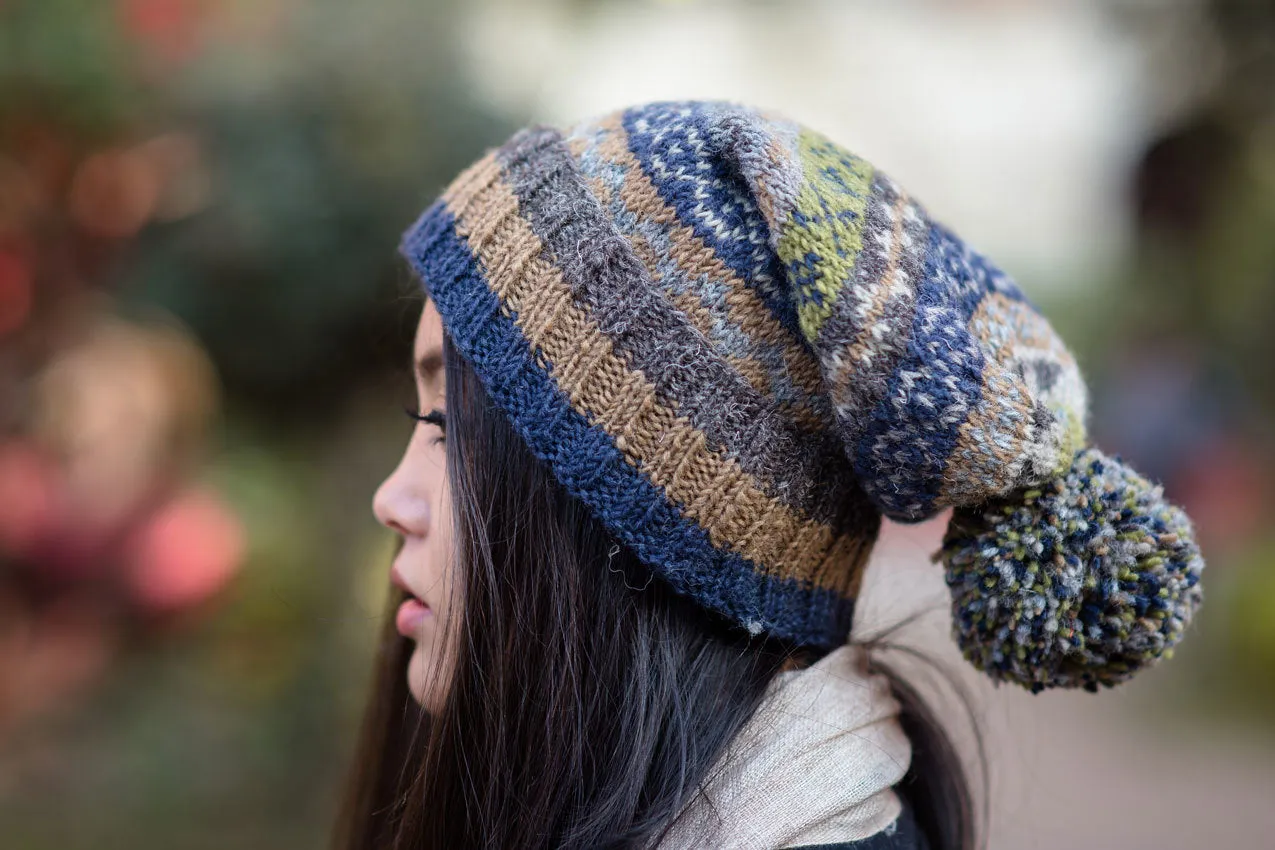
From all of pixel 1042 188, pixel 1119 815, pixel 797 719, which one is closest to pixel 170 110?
pixel 797 719

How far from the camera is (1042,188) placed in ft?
20.0

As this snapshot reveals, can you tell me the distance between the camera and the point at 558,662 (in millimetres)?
1151

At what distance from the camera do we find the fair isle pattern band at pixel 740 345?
991 mm

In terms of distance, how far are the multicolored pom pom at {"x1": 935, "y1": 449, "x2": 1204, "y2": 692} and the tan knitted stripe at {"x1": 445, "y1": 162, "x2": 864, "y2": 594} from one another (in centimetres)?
26

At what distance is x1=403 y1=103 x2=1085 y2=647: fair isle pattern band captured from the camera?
0.99 m

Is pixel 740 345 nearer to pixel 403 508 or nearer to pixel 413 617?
pixel 403 508

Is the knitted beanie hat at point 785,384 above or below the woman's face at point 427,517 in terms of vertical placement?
above

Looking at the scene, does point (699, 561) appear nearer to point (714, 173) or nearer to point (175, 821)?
point (714, 173)

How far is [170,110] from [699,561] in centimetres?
200

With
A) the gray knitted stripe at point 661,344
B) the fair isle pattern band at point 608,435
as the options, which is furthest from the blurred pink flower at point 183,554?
the gray knitted stripe at point 661,344

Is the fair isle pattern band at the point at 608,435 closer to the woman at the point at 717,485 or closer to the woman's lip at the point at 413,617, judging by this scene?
the woman at the point at 717,485

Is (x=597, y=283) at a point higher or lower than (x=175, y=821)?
higher

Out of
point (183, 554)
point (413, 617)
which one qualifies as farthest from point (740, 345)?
point (183, 554)

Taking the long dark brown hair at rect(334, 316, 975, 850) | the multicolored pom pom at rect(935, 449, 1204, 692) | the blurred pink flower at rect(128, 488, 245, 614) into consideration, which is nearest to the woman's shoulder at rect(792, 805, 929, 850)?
the long dark brown hair at rect(334, 316, 975, 850)
